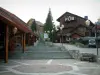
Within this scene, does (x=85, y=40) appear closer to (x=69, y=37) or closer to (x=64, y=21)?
(x=69, y=37)

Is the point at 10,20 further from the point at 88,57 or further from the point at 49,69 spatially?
the point at 88,57

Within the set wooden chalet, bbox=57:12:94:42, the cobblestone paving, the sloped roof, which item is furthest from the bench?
wooden chalet, bbox=57:12:94:42

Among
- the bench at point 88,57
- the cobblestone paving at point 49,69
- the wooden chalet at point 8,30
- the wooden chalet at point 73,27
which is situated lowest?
the cobblestone paving at point 49,69

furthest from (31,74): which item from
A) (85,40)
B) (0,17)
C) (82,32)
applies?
(82,32)

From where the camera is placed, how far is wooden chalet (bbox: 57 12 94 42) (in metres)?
51.5

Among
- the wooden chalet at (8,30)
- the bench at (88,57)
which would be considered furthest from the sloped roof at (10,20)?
the bench at (88,57)

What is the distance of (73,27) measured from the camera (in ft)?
180

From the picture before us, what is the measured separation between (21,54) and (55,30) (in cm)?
3877

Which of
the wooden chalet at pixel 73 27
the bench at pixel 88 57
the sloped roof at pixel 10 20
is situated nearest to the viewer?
the sloped roof at pixel 10 20

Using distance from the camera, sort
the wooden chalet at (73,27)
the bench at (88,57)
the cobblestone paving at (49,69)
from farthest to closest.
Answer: the wooden chalet at (73,27) → the bench at (88,57) → the cobblestone paving at (49,69)

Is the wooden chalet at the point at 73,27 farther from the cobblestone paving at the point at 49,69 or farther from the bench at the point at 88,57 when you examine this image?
the cobblestone paving at the point at 49,69

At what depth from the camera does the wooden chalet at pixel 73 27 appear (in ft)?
169

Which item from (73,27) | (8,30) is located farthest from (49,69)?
(73,27)

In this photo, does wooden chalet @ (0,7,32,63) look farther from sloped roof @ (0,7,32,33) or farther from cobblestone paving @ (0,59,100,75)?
cobblestone paving @ (0,59,100,75)
